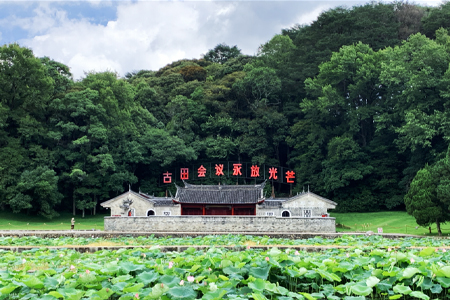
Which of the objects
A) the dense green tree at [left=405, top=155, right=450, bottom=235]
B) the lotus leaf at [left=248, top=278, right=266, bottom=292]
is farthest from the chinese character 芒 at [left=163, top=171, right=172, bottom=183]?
the lotus leaf at [left=248, top=278, right=266, bottom=292]

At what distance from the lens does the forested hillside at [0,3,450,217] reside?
27703 mm

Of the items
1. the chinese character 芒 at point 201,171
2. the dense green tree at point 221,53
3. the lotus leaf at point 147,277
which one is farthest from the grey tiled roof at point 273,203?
the dense green tree at point 221,53

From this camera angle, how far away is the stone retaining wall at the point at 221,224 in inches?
834

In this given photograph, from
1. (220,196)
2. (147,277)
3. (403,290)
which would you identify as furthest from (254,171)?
(403,290)

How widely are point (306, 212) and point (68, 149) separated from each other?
1691cm

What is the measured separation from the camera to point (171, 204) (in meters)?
26.4

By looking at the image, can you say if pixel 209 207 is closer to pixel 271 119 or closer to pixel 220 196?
pixel 220 196

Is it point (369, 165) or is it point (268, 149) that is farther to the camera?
point (268, 149)

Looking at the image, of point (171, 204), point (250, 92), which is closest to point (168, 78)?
point (250, 92)

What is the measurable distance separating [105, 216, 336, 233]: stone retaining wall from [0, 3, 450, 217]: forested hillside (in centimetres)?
860

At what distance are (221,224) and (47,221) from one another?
1328 centimetres

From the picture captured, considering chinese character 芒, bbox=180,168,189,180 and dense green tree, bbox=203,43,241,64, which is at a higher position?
dense green tree, bbox=203,43,241,64

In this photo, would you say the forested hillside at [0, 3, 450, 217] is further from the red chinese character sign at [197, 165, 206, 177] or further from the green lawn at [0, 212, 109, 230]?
the red chinese character sign at [197, 165, 206, 177]

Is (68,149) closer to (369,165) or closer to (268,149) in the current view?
(268,149)
